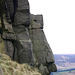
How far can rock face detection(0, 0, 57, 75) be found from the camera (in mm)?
22125

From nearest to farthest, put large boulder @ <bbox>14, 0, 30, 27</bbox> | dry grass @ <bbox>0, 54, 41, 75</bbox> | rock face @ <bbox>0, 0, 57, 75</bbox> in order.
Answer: dry grass @ <bbox>0, 54, 41, 75</bbox> → rock face @ <bbox>0, 0, 57, 75</bbox> → large boulder @ <bbox>14, 0, 30, 27</bbox>

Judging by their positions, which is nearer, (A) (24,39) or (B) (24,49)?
(B) (24,49)

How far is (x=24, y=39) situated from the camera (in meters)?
23.0

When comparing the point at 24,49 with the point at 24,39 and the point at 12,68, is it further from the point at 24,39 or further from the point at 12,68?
the point at 12,68

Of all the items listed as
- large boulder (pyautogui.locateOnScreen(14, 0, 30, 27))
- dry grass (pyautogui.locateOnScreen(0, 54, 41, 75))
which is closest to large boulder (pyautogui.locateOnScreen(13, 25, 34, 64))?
large boulder (pyautogui.locateOnScreen(14, 0, 30, 27))

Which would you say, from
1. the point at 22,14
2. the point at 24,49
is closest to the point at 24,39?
the point at 24,49

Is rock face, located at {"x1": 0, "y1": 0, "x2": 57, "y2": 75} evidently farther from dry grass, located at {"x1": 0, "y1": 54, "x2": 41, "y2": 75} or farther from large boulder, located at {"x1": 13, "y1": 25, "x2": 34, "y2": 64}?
dry grass, located at {"x1": 0, "y1": 54, "x2": 41, "y2": 75}

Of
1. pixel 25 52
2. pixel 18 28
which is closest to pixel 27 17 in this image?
pixel 18 28

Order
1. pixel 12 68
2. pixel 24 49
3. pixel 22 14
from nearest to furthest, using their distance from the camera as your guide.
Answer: pixel 12 68
pixel 24 49
pixel 22 14

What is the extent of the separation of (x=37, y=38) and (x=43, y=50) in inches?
86.1

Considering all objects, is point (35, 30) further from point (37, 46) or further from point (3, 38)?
point (3, 38)

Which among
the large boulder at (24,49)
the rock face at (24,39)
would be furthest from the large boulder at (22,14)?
the large boulder at (24,49)

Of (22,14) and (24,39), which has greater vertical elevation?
(22,14)

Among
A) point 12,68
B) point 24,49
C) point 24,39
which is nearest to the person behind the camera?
point 12,68
